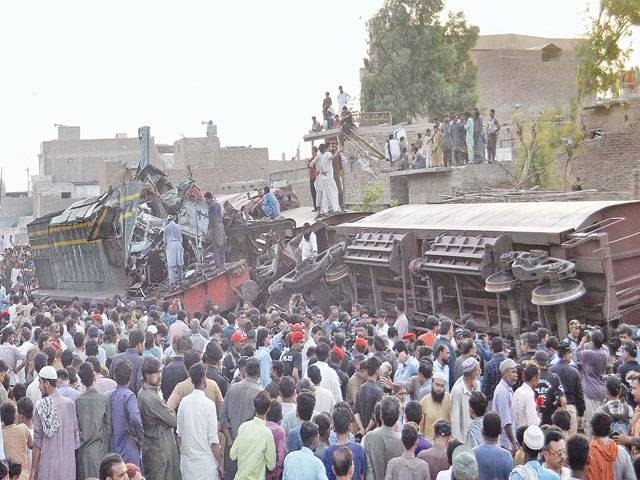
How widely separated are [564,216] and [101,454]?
854cm

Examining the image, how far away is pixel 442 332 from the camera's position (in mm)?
11219

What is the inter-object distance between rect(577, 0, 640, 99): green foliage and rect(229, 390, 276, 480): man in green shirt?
2522 centimetres

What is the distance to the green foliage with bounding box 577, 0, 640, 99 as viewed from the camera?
102 ft

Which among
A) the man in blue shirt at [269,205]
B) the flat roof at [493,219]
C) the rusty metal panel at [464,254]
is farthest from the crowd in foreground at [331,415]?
the man in blue shirt at [269,205]

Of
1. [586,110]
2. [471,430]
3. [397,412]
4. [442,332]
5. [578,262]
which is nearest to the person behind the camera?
[397,412]

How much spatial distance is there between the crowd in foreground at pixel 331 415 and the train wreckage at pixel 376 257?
256cm

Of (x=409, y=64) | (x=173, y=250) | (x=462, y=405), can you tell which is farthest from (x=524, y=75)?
(x=462, y=405)

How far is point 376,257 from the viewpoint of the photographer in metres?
18.7

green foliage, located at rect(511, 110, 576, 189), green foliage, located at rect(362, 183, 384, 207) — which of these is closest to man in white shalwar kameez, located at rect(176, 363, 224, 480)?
green foliage, located at rect(511, 110, 576, 189)

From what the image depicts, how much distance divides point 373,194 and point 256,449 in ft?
75.4

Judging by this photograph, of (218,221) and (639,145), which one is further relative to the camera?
(639,145)

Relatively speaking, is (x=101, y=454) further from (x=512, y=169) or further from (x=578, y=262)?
(x=512, y=169)

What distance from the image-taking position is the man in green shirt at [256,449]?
802cm

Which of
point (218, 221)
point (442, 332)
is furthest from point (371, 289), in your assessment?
point (442, 332)
